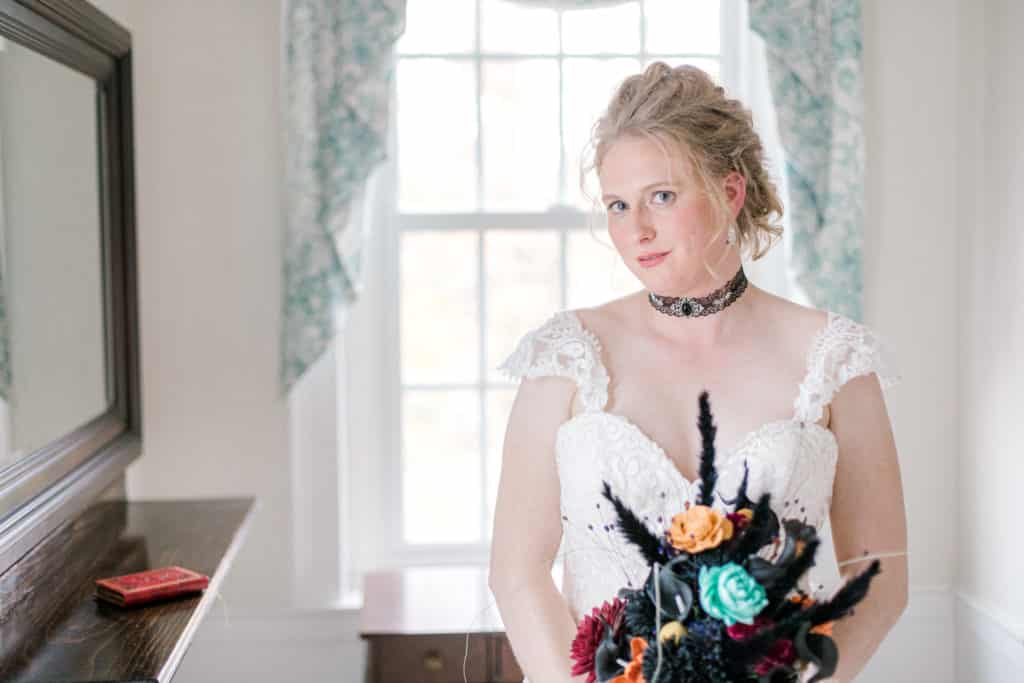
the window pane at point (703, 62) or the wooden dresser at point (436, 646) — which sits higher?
the window pane at point (703, 62)

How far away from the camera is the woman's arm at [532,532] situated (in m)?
1.86

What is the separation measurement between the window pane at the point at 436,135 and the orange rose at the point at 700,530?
8.84ft

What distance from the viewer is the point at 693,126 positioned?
1799mm

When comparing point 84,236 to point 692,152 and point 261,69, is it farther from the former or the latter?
point 692,152

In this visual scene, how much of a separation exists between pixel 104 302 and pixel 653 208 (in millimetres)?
1681

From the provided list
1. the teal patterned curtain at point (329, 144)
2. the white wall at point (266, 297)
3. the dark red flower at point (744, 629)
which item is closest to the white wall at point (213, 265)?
the white wall at point (266, 297)

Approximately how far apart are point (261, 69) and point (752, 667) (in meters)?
2.72

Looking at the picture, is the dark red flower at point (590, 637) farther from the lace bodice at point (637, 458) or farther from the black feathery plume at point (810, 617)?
the lace bodice at point (637, 458)

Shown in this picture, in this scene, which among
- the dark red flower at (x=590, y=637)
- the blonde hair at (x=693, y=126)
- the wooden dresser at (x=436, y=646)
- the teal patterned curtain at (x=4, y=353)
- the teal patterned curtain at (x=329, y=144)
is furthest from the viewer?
the teal patterned curtain at (x=329, y=144)

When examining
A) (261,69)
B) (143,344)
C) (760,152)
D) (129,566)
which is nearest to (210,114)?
(261,69)

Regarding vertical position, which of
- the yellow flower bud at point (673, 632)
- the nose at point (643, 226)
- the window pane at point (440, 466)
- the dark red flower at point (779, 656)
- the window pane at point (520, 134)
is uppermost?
the window pane at point (520, 134)

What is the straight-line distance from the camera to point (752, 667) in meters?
1.23

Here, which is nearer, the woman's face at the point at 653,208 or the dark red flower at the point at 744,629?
the dark red flower at the point at 744,629

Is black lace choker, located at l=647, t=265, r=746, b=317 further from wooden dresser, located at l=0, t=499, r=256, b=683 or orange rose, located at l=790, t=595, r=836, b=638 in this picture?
wooden dresser, located at l=0, t=499, r=256, b=683
